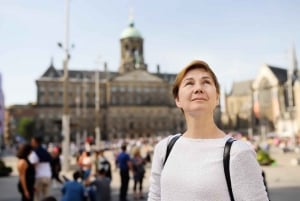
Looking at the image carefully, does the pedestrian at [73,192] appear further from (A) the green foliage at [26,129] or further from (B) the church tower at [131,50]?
(B) the church tower at [131,50]

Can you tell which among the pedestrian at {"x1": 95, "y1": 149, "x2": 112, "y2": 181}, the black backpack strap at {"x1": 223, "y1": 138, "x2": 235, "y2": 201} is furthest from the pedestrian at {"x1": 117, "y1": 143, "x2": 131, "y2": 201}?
the black backpack strap at {"x1": 223, "y1": 138, "x2": 235, "y2": 201}

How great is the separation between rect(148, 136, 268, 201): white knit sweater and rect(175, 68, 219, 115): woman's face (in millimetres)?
153

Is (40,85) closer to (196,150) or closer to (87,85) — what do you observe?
(87,85)

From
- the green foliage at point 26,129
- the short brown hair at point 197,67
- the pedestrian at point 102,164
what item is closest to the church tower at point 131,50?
the green foliage at point 26,129

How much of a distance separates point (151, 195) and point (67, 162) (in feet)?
55.9

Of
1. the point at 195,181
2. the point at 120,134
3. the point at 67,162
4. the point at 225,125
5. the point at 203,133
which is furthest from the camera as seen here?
the point at 225,125

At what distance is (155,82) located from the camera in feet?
286

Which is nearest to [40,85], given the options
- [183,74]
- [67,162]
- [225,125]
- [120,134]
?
[120,134]

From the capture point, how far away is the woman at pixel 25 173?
6516 millimetres

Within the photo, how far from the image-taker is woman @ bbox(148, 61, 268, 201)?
152 cm

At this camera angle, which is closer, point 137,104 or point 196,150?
point 196,150

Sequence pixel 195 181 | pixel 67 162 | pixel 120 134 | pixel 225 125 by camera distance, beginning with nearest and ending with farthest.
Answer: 1. pixel 195 181
2. pixel 67 162
3. pixel 120 134
4. pixel 225 125

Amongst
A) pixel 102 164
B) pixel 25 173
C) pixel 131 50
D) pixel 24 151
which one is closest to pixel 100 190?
pixel 25 173

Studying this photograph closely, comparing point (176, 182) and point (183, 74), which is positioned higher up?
point (183, 74)
